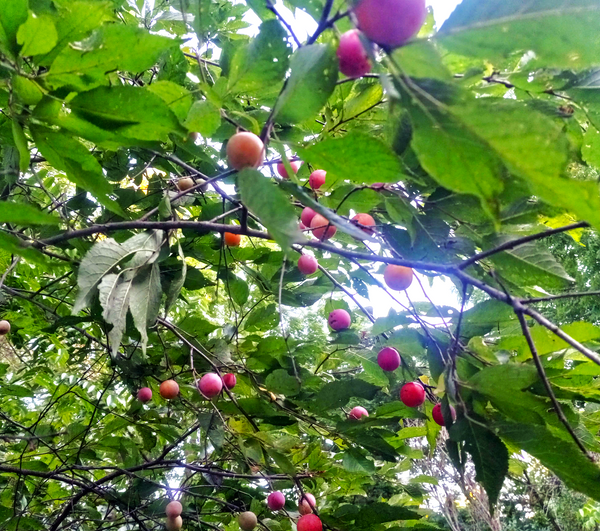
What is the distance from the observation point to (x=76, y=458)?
2.19 m

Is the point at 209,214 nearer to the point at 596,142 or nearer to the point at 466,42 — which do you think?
the point at 596,142

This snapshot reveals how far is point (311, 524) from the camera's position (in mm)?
1568

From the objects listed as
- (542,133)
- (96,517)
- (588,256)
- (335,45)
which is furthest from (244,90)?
(588,256)

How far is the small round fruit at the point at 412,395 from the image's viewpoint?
1.48 metres

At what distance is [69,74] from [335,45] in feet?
1.45

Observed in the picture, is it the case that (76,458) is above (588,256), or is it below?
below

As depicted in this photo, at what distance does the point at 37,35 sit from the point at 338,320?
133 cm

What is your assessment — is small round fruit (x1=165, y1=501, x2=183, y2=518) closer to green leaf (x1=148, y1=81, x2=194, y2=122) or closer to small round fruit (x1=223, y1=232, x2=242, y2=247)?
small round fruit (x1=223, y1=232, x2=242, y2=247)

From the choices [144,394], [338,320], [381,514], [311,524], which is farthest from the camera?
[144,394]

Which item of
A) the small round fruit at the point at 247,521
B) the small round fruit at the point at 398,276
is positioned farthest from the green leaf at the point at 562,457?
the small round fruit at the point at 247,521

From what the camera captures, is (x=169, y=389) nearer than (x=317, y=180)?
No

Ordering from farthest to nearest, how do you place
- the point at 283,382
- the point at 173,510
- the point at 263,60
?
the point at 173,510 → the point at 283,382 → the point at 263,60

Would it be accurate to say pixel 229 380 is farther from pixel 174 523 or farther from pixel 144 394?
pixel 174 523

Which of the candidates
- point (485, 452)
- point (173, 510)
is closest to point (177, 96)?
point (485, 452)
